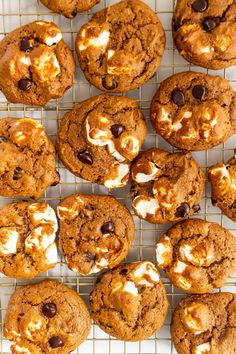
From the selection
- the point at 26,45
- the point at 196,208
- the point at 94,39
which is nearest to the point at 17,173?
the point at 26,45

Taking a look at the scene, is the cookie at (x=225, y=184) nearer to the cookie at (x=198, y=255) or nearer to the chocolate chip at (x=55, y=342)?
the cookie at (x=198, y=255)

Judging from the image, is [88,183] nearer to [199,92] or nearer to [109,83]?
[109,83]

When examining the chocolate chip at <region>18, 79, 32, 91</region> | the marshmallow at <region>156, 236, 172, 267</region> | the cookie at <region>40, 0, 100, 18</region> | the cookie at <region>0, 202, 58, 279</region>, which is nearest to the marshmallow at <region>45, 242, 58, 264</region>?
the cookie at <region>0, 202, 58, 279</region>

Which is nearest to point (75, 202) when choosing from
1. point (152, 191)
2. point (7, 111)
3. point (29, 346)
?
point (152, 191)

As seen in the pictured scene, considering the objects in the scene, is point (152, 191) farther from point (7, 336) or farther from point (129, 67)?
point (7, 336)

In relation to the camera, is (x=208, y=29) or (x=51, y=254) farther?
(x=51, y=254)

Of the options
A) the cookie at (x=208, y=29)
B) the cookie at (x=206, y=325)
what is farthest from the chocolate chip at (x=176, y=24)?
the cookie at (x=206, y=325)
